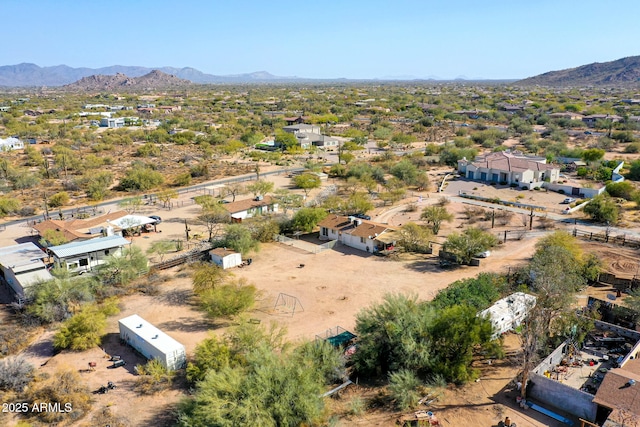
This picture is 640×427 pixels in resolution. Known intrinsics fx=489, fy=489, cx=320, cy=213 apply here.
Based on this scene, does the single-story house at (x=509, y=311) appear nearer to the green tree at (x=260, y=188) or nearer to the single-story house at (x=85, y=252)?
the single-story house at (x=85, y=252)

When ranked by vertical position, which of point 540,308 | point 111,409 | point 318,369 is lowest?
point 111,409

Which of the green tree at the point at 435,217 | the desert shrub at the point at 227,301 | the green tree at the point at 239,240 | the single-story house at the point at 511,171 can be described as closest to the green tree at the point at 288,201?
the green tree at the point at 239,240

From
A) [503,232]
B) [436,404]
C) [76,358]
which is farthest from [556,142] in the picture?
[76,358]

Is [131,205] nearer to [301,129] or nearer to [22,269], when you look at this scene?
[22,269]

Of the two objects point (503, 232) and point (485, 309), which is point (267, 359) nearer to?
point (485, 309)

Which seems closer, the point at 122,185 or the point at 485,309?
the point at 485,309

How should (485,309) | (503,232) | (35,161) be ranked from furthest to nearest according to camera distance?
1. (35,161)
2. (503,232)
3. (485,309)

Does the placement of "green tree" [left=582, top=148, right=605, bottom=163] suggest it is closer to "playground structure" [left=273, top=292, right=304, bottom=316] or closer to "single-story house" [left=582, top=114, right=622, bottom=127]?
"single-story house" [left=582, top=114, right=622, bottom=127]
